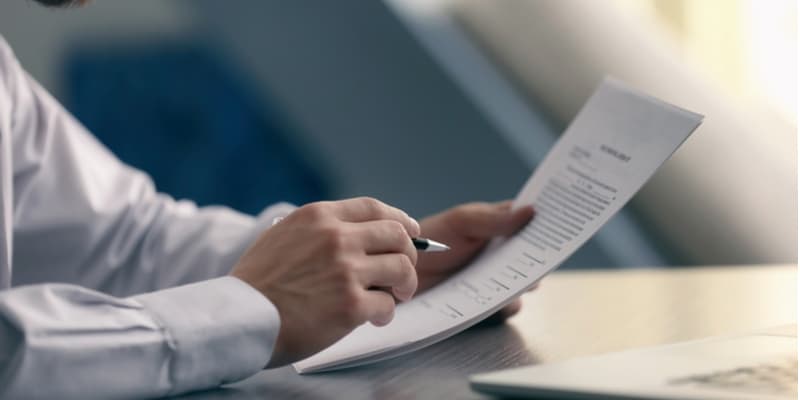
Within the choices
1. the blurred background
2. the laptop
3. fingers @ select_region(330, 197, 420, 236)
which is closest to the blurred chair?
the blurred background

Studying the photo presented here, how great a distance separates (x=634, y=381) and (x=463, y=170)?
179 cm

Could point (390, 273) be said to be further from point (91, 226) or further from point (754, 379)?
point (91, 226)

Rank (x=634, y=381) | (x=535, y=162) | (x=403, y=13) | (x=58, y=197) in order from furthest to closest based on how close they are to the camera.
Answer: (x=403, y=13)
(x=535, y=162)
(x=58, y=197)
(x=634, y=381)

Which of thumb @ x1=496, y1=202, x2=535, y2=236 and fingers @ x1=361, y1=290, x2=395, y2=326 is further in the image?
thumb @ x1=496, y1=202, x2=535, y2=236

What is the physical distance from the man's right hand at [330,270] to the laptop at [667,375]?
0.14 m

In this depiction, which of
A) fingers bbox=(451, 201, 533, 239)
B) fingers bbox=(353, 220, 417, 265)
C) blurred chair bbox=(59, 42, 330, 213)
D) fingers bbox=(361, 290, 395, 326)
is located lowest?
blurred chair bbox=(59, 42, 330, 213)

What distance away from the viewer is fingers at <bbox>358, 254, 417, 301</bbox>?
710mm

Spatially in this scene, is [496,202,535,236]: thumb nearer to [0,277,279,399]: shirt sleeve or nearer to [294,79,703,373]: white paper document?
[294,79,703,373]: white paper document

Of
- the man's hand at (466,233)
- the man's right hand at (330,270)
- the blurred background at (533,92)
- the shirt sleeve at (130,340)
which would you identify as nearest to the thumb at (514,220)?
the man's hand at (466,233)

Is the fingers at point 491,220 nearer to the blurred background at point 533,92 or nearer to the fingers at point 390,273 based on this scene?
the fingers at point 390,273

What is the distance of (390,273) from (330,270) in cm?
4

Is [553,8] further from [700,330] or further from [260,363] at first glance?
[260,363]

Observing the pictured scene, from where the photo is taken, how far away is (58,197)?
1.15 metres

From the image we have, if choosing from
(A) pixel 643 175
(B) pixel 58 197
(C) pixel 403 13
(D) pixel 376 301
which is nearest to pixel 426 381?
(D) pixel 376 301
